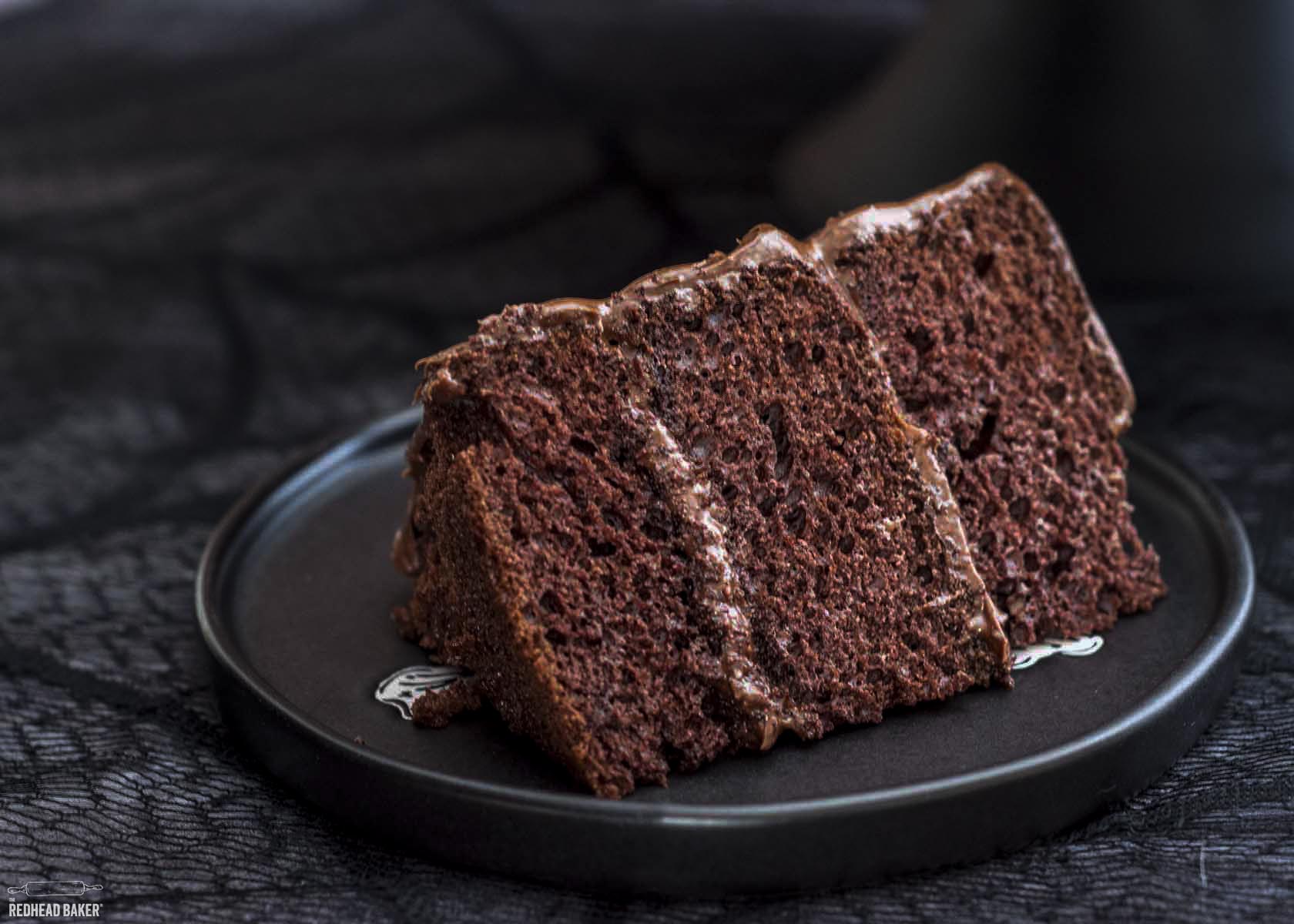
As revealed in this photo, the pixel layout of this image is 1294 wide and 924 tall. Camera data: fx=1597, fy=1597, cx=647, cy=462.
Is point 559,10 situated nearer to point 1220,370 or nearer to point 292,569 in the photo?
point 1220,370

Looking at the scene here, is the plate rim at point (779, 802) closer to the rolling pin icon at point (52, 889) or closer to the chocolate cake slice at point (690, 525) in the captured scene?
the chocolate cake slice at point (690, 525)

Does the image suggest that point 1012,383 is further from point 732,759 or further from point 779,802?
point 779,802

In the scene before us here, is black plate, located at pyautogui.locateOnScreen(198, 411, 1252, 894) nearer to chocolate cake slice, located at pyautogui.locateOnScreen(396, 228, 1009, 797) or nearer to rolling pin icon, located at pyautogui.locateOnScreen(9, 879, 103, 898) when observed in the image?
chocolate cake slice, located at pyautogui.locateOnScreen(396, 228, 1009, 797)

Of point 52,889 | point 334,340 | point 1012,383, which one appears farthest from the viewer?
point 334,340

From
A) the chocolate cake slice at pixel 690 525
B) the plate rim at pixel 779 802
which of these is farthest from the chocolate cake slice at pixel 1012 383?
the plate rim at pixel 779 802

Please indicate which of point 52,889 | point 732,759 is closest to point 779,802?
point 732,759

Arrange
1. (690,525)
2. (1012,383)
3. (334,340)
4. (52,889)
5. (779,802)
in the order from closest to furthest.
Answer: (779,802)
(52,889)
(690,525)
(1012,383)
(334,340)

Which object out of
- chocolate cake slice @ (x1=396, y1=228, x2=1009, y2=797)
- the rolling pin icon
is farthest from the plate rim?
the rolling pin icon
